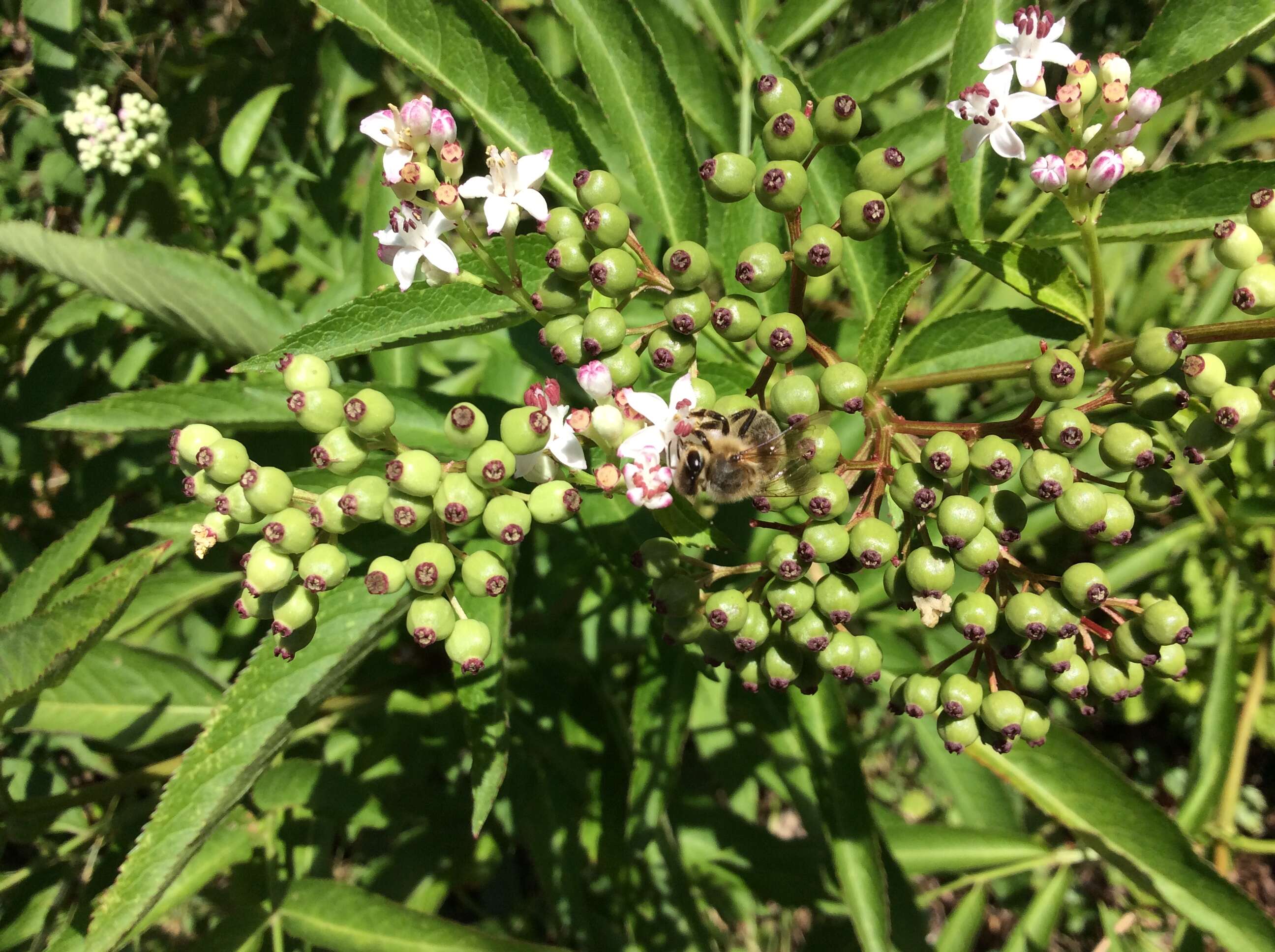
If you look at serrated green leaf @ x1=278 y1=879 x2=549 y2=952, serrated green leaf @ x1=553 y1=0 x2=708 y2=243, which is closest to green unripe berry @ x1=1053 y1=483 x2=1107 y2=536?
serrated green leaf @ x1=553 y1=0 x2=708 y2=243

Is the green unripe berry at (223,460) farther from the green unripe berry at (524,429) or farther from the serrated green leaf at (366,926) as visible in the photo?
the serrated green leaf at (366,926)

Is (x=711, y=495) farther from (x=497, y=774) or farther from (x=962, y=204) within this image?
(x=962, y=204)

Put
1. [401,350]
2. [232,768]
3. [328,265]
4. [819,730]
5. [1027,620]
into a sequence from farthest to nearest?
[328,265]
[401,350]
[819,730]
[232,768]
[1027,620]

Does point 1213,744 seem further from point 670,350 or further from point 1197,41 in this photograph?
point 670,350

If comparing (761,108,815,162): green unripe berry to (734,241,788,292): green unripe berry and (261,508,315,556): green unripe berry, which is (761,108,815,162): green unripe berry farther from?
(261,508,315,556): green unripe berry

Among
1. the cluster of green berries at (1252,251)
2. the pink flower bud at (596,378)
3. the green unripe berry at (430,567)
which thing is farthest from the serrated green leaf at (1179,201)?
the green unripe berry at (430,567)

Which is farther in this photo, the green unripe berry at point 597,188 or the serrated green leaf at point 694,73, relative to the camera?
the serrated green leaf at point 694,73

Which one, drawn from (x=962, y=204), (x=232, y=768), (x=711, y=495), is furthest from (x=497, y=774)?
(x=962, y=204)
